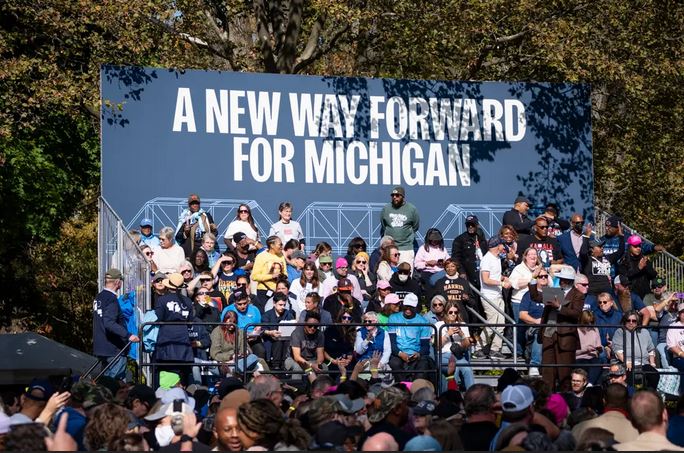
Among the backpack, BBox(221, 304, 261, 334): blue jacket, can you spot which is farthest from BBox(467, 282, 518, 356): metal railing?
the backpack

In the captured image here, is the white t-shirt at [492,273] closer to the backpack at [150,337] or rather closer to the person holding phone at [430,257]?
the person holding phone at [430,257]

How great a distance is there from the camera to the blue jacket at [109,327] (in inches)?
709

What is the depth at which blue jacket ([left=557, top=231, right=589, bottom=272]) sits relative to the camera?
21766 mm

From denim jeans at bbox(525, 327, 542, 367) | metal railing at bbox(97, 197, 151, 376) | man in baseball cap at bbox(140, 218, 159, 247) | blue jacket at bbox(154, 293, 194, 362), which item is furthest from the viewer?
man in baseball cap at bbox(140, 218, 159, 247)

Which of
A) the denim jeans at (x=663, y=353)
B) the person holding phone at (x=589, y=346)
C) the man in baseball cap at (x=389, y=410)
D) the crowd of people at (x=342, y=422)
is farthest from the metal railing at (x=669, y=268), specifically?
the man in baseball cap at (x=389, y=410)

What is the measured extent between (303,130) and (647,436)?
15.5 m

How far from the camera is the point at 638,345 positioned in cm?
1819

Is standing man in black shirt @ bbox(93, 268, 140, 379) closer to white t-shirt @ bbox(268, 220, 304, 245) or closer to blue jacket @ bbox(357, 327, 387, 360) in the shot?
blue jacket @ bbox(357, 327, 387, 360)

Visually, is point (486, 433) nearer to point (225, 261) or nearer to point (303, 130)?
point (225, 261)

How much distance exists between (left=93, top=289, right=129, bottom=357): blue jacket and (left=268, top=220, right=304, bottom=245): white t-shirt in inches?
168

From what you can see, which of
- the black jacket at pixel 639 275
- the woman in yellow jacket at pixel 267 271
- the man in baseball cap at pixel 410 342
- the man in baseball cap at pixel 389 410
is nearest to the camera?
the man in baseball cap at pixel 389 410

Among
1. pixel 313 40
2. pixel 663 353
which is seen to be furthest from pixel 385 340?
pixel 313 40

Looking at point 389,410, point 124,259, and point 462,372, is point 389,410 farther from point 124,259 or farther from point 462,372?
point 124,259

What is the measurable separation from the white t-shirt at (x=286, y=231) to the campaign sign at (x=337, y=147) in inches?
40.0
